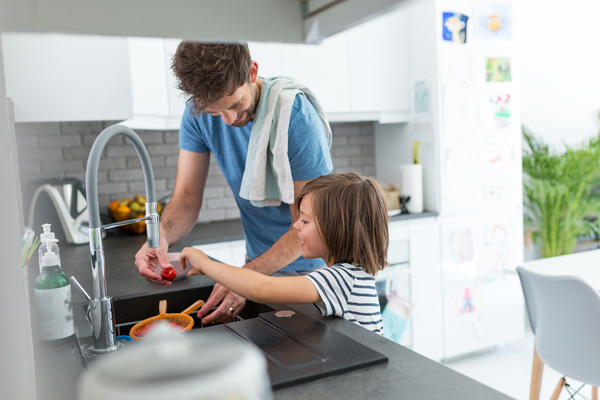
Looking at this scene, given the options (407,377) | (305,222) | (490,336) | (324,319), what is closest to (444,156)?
(490,336)

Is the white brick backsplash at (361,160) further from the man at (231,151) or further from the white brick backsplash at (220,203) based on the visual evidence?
the man at (231,151)

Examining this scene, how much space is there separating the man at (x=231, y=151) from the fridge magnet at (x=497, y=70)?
223 centimetres

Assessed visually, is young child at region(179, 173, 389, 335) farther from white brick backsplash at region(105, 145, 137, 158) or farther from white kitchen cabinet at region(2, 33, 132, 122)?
white brick backsplash at region(105, 145, 137, 158)

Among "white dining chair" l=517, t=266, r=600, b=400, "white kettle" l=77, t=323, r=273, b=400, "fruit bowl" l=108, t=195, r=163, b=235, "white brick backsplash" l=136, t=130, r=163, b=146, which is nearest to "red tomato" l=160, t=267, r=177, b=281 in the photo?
"white kettle" l=77, t=323, r=273, b=400

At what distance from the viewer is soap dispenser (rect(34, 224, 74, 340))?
1.02 metres

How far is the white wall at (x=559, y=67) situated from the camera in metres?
4.43

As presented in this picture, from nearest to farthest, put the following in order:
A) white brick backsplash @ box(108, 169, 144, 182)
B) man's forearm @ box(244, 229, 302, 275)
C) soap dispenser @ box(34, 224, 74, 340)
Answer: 1. soap dispenser @ box(34, 224, 74, 340)
2. man's forearm @ box(244, 229, 302, 275)
3. white brick backsplash @ box(108, 169, 144, 182)

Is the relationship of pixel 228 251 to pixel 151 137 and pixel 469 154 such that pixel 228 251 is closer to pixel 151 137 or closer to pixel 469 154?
pixel 151 137

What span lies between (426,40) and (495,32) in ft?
1.68

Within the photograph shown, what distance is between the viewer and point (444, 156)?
11.2 ft

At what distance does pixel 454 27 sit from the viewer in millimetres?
3400

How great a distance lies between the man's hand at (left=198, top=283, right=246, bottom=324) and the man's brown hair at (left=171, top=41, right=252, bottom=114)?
478 mm

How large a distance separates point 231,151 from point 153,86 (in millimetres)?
1208

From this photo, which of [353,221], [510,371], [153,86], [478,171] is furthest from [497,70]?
[353,221]
